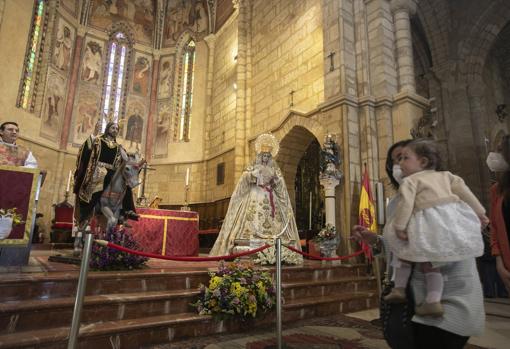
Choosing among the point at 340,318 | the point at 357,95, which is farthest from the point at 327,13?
the point at 340,318

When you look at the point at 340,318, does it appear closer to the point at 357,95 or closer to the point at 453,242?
the point at 453,242

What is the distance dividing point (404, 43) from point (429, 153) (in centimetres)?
815

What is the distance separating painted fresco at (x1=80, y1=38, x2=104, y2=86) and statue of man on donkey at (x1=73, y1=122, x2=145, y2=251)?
38.4 feet

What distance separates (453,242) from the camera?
1388 mm

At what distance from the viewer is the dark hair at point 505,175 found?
67.2 inches

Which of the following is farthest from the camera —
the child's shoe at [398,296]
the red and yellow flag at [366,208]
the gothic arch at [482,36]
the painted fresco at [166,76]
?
the painted fresco at [166,76]

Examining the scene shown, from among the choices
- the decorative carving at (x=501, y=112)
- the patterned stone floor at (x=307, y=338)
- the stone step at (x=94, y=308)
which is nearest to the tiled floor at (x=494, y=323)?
the patterned stone floor at (x=307, y=338)

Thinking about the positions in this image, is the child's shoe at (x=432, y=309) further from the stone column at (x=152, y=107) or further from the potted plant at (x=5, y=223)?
the stone column at (x=152, y=107)

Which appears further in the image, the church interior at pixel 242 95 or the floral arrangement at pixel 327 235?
the church interior at pixel 242 95

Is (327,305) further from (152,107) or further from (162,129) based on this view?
(152,107)

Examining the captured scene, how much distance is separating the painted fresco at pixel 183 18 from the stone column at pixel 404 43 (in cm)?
1007

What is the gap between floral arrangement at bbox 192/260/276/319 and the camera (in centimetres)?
390

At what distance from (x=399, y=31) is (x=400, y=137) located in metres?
2.92

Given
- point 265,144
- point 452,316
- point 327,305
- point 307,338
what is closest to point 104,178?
point 307,338
